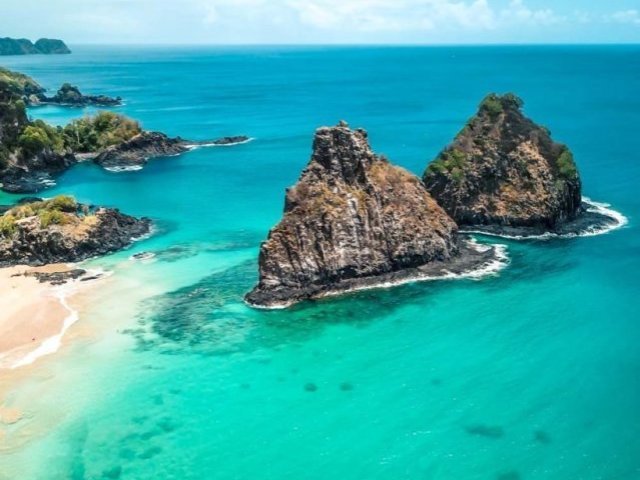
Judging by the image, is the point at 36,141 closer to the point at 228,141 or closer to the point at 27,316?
the point at 228,141

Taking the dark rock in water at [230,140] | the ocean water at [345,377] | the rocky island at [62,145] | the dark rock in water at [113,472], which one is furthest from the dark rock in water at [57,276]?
the dark rock in water at [230,140]

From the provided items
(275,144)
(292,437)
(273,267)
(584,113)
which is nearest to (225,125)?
(275,144)

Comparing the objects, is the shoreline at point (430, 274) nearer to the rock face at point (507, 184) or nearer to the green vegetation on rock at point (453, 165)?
the rock face at point (507, 184)

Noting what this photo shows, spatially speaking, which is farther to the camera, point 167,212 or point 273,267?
point 167,212

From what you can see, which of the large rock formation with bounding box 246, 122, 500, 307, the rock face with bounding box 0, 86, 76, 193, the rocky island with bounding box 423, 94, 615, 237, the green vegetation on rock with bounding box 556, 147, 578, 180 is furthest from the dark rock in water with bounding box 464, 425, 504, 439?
the rock face with bounding box 0, 86, 76, 193

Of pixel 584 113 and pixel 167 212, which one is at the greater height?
pixel 584 113

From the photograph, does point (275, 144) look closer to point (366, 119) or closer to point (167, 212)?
point (366, 119)
